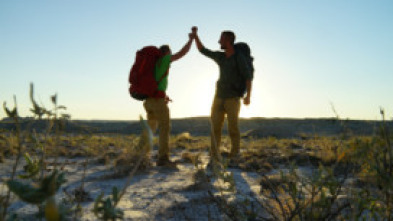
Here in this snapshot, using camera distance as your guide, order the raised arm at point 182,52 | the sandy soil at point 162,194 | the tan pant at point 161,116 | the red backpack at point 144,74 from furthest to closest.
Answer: the raised arm at point 182,52 → the tan pant at point 161,116 → the red backpack at point 144,74 → the sandy soil at point 162,194

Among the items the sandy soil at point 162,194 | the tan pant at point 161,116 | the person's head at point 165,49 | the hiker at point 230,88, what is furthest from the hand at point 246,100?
the person's head at point 165,49

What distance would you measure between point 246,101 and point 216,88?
55 cm

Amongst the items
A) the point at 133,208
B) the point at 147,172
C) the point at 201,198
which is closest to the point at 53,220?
the point at 133,208

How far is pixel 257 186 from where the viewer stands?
321 cm

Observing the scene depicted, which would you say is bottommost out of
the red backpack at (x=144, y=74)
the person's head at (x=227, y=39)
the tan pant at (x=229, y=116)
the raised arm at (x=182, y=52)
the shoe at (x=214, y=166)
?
the shoe at (x=214, y=166)

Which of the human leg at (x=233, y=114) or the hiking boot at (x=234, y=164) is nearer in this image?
the hiking boot at (x=234, y=164)

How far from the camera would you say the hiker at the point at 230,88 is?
4.83 meters

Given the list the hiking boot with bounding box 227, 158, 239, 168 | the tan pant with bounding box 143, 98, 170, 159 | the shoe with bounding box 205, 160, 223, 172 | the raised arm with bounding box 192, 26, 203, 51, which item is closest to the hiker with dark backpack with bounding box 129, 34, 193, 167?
the tan pant with bounding box 143, 98, 170, 159

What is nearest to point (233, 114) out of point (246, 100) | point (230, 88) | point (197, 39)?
point (246, 100)

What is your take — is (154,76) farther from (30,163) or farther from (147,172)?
(30,163)

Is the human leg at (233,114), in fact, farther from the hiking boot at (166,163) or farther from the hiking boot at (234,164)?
the hiking boot at (166,163)

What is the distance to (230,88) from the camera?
492cm

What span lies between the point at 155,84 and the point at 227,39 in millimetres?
1355

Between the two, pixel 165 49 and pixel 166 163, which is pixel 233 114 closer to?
pixel 166 163
